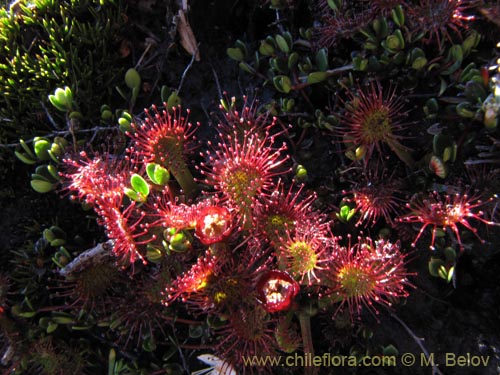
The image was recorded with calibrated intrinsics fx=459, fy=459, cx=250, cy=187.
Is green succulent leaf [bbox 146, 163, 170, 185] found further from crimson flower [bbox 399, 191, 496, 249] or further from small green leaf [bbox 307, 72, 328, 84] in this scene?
crimson flower [bbox 399, 191, 496, 249]

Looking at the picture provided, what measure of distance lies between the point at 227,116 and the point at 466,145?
3.53 feet

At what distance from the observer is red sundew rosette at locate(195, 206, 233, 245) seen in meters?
1.87

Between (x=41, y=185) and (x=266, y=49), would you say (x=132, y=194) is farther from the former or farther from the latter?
(x=266, y=49)

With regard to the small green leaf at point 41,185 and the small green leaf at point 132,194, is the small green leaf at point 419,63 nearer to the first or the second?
the small green leaf at point 132,194

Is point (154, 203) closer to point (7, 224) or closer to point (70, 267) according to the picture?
point (70, 267)

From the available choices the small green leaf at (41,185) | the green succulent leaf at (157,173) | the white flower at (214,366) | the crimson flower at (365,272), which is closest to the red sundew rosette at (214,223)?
the green succulent leaf at (157,173)

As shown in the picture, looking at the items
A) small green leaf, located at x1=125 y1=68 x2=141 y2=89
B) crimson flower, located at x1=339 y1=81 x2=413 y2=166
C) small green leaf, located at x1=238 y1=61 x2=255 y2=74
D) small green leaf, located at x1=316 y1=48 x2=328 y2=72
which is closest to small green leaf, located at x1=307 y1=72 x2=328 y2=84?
small green leaf, located at x1=316 y1=48 x2=328 y2=72

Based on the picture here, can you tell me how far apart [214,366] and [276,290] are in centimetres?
57

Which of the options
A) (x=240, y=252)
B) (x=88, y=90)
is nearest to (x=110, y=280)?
(x=240, y=252)

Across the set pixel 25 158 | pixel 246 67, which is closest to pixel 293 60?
pixel 246 67

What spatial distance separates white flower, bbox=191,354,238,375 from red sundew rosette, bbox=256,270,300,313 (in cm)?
42

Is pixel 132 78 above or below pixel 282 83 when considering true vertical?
above

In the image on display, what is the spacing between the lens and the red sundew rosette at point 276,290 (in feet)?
5.84

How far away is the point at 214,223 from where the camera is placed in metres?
1.87
